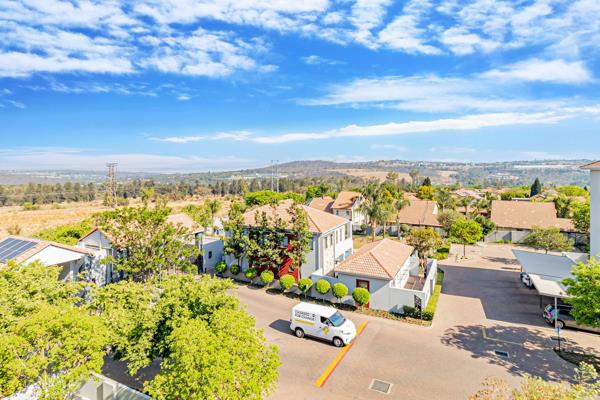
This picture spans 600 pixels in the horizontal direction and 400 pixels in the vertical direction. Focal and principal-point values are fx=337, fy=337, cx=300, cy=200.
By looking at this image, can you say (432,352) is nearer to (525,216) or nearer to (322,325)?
(322,325)

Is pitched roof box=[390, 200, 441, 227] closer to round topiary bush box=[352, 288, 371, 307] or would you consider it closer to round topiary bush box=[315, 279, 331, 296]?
round topiary bush box=[315, 279, 331, 296]

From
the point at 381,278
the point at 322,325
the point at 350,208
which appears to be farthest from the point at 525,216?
the point at 322,325

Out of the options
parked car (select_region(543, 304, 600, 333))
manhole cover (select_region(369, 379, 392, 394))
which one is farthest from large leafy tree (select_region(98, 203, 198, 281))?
parked car (select_region(543, 304, 600, 333))

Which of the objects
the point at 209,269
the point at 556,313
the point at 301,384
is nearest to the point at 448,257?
the point at 556,313

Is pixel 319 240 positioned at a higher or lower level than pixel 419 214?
higher

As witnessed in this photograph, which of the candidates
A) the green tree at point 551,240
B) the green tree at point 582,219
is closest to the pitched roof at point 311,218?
the green tree at point 551,240

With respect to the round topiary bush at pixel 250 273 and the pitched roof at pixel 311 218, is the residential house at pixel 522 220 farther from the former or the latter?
the round topiary bush at pixel 250 273
